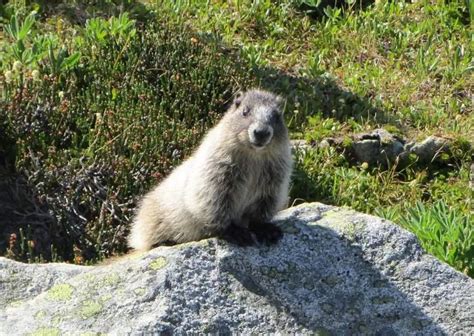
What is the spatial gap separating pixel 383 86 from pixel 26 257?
12.4ft

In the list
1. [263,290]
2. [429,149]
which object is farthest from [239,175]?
[429,149]

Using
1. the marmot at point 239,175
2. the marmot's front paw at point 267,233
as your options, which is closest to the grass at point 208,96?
the marmot at point 239,175

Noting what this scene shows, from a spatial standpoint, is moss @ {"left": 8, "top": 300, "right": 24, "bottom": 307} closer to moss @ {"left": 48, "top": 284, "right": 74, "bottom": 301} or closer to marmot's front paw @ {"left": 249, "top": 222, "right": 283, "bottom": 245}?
moss @ {"left": 48, "top": 284, "right": 74, "bottom": 301}

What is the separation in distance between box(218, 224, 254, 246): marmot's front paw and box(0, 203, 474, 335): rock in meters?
0.06

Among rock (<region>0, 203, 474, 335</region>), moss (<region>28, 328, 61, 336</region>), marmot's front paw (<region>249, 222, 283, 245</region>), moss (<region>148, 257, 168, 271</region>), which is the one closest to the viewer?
moss (<region>28, 328, 61, 336</region>)

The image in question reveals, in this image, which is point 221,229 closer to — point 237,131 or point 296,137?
point 237,131

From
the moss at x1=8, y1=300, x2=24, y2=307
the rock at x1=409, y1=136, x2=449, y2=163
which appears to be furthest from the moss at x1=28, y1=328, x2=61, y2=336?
the rock at x1=409, y1=136, x2=449, y2=163

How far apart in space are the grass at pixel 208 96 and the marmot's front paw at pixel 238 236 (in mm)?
1450

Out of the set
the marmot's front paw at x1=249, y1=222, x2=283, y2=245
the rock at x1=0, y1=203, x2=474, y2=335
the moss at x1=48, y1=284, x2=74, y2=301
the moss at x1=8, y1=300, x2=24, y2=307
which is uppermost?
the marmot's front paw at x1=249, y1=222, x2=283, y2=245

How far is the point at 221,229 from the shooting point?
4.88 meters

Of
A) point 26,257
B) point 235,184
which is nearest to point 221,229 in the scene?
point 235,184

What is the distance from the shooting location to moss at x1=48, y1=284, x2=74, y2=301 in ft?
13.4

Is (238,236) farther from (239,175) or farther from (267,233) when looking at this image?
(239,175)

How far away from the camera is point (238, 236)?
466cm
